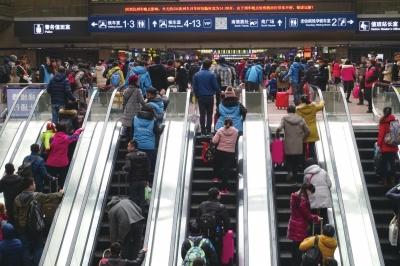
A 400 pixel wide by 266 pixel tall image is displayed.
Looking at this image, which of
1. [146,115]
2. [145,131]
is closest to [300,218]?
[145,131]

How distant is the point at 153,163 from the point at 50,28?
22.6m

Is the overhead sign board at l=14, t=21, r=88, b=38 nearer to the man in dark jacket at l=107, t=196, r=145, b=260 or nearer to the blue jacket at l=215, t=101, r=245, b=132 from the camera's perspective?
the blue jacket at l=215, t=101, r=245, b=132

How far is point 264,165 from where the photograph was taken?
41.5ft

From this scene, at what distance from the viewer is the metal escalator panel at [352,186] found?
1058 centimetres

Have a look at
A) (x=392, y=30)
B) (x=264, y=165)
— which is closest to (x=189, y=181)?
(x=264, y=165)

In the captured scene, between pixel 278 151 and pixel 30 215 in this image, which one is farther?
pixel 278 151

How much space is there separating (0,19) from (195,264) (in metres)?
28.0

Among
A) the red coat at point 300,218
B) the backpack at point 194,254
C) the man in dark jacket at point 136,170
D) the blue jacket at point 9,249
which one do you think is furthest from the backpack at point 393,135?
the blue jacket at point 9,249

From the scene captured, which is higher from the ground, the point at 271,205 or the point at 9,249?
the point at 271,205

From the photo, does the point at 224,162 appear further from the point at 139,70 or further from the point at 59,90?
the point at 59,90

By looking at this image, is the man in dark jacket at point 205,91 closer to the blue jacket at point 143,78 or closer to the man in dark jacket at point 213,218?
the blue jacket at point 143,78

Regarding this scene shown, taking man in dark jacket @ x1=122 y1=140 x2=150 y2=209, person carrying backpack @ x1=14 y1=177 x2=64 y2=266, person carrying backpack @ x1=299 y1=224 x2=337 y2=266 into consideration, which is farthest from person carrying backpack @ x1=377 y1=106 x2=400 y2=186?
person carrying backpack @ x1=14 y1=177 x2=64 y2=266

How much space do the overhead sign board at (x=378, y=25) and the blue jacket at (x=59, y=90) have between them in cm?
2117

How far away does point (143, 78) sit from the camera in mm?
15297
